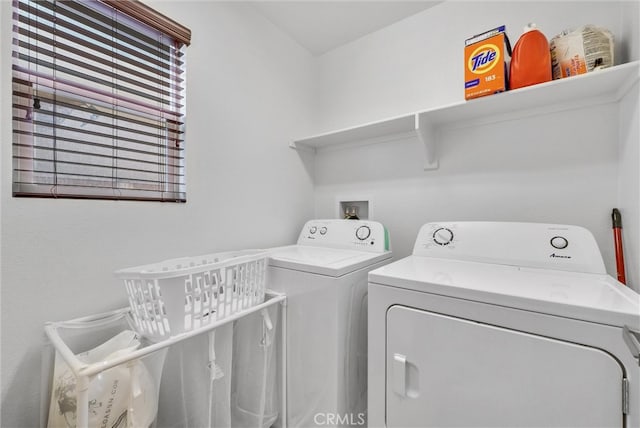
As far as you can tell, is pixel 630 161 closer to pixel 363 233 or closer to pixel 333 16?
pixel 363 233

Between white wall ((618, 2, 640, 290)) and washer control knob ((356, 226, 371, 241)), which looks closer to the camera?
white wall ((618, 2, 640, 290))

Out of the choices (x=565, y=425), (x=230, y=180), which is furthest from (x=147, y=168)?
(x=565, y=425)

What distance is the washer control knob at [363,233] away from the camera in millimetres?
1567

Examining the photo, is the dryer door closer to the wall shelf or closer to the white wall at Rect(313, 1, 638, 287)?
the white wall at Rect(313, 1, 638, 287)

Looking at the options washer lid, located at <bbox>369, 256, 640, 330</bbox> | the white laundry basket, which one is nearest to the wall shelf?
washer lid, located at <bbox>369, 256, 640, 330</bbox>

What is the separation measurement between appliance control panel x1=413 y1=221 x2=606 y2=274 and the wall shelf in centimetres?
51

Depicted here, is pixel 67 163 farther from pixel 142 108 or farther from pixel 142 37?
pixel 142 37

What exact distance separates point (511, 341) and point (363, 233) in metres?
0.92

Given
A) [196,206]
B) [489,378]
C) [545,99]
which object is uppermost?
[545,99]

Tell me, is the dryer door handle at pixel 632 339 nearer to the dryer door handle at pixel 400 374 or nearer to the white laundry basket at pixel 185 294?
the dryer door handle at pixel 400 374

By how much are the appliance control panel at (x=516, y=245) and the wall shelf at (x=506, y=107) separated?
515mm

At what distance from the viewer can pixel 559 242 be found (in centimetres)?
108

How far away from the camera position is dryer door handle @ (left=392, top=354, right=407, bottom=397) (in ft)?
2.99

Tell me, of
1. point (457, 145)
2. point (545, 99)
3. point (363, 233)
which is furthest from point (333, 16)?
point (363, 233)
